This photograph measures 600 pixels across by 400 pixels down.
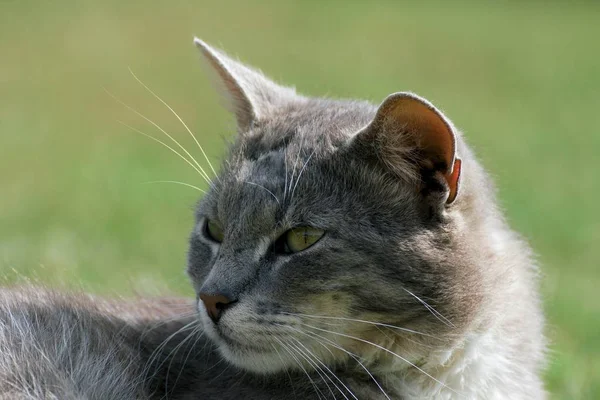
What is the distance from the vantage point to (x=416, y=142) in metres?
2.57

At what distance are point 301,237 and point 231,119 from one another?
113 centimetres

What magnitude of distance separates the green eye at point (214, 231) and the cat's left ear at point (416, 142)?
0.60 meters

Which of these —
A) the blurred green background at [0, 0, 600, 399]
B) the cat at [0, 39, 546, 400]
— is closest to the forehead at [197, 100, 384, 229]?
the cat at [0, 39, 546, 400]

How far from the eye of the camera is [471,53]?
54.6 ft

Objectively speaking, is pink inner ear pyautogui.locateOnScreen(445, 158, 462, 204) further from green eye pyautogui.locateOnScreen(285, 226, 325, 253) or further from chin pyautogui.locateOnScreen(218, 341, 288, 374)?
chin pyautogui.locateOnScreen(218, 341, 288, 374)

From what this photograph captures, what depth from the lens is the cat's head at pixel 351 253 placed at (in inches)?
98.5

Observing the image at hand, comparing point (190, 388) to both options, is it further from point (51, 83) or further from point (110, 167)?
point (51, 83)

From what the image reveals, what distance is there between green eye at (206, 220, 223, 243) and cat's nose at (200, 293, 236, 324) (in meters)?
0.36

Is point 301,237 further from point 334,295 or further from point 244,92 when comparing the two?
point 244,92

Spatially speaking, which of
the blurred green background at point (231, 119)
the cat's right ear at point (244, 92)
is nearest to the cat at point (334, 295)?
the cat's right ear at point (244, 92)

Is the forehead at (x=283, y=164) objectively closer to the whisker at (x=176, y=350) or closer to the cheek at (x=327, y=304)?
the cheek at (x=327, y=304)

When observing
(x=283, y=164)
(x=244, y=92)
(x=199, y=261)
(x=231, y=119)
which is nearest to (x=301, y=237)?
(x=283, y=164)

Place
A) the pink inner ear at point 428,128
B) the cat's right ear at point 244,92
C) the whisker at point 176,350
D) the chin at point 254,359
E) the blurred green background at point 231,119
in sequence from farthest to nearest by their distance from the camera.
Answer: the blurred green background at point 231,119 < the cat's right ear at point 244,92 < the whisker at point 176,350 < the chin at point 254,359 < the pink inner ear at point 428,128

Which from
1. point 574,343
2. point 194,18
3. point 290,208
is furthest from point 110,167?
point 194,18
